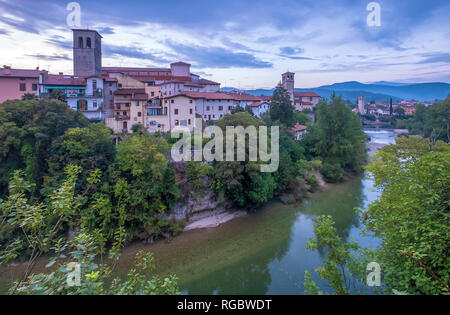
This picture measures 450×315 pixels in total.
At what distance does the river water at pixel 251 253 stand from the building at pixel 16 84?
1819cm

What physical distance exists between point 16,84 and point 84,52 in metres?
9.33

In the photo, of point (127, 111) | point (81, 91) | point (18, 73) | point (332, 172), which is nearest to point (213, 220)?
point (332, 172)

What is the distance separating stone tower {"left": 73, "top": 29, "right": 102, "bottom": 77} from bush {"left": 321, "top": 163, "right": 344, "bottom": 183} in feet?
94.4

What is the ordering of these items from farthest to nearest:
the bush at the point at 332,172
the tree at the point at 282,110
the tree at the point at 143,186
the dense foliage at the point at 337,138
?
the tree at the point at 282,110, the dense foliage at the point at 337,138, the bush at the point at 332,172, the tree at the point at 143,186

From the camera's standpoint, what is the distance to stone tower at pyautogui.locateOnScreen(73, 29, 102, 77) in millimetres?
28391

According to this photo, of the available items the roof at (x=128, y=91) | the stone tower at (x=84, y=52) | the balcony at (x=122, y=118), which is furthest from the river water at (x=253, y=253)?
the stone tower at (x=84, y=52)

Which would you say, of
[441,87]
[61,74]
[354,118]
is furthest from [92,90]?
[441,87]

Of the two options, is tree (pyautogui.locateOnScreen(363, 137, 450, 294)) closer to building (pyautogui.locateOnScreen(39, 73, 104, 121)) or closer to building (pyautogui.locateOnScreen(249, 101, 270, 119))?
building (pyautogui.locateOnScreen(39, 73, 104, 121))

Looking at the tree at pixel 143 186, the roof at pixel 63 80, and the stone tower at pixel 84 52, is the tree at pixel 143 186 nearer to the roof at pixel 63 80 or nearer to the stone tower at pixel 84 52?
the roof at pixel 63 80

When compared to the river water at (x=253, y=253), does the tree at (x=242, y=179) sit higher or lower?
higher

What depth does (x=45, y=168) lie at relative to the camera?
1318 cm

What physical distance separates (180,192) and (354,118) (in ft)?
69.7

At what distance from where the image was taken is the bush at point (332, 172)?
907 inches

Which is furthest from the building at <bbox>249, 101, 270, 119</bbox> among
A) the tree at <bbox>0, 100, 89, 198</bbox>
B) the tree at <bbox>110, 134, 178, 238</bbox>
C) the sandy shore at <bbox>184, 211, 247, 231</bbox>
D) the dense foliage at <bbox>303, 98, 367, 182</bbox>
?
the tree at <bbox>0, 100, 89, 198</bbox>
